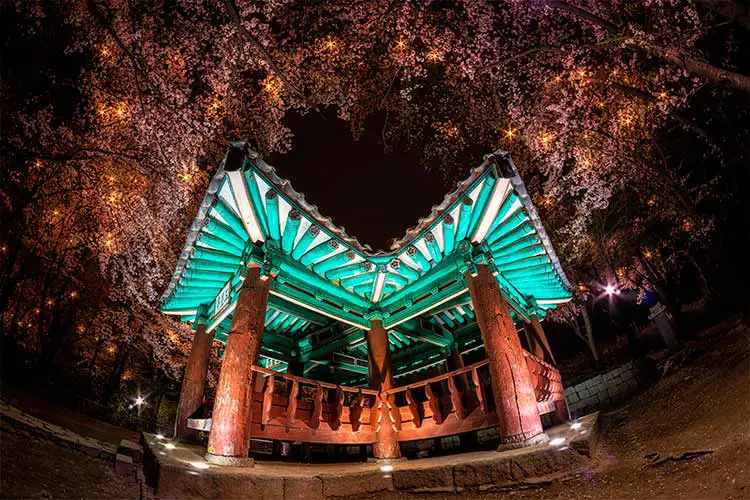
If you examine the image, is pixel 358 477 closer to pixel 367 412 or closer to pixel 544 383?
pixel 367 412

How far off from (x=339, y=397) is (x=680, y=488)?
17.3 ft

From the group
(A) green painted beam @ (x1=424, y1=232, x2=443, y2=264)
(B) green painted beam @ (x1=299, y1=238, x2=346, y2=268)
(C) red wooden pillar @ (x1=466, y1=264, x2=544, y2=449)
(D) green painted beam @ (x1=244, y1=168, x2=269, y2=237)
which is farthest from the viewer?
(A) green painted beam @ (x1=424, y1=232, x2=443, y2=264)

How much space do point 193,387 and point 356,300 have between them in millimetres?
4150

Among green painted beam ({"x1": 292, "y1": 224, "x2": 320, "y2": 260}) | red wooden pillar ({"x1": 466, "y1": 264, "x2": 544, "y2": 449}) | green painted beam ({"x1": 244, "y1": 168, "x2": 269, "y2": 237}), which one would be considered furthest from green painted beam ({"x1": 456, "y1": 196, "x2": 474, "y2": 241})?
green painted beam ({"x1": 244, "y1": 168, "x2": 269, "y2": 237})

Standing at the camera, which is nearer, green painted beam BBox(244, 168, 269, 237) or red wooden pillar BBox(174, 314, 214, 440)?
green painted beam BBox(244, 168, 269, 237)

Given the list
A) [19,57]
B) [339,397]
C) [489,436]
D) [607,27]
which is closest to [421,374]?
[489,436]

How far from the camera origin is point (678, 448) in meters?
4.68

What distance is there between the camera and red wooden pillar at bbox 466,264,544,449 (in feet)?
19.6

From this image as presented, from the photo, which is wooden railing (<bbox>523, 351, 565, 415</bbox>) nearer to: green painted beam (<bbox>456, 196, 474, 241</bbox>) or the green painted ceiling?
the green painted ceiling

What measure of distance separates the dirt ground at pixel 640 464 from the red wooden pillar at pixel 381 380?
220 cm

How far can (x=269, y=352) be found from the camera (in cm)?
1069

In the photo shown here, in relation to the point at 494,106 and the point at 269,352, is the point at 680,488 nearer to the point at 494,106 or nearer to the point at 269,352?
the point at 269,352

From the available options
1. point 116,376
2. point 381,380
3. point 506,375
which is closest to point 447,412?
point 381,380

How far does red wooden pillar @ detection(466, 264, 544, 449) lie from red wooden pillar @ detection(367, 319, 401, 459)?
7.34 ft
